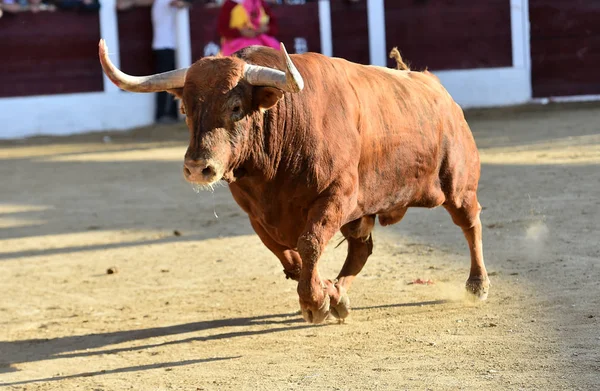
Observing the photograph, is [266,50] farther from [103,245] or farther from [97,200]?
[97,200]

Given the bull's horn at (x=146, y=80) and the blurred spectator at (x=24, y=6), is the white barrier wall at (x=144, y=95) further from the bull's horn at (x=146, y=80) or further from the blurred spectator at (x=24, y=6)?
the bull's horn at (x=146, y=80)

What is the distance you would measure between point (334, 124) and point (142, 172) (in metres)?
4.89

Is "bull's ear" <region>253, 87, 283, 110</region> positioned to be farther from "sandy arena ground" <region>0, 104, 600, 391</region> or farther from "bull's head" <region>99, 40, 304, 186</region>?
"sandy arena ground" <region>0, 104, 600, 391</region>

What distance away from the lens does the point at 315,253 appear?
3.50 meters

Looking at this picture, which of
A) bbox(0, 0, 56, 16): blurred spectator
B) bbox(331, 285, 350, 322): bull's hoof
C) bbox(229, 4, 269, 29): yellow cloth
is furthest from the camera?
bbox(0, 0, 56, 16): blurred spectator

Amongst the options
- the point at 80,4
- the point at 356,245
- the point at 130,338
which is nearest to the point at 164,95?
the point at 80,4

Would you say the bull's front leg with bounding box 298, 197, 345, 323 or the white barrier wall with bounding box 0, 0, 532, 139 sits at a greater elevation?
the bull's front leg with bounding box 298, 197, 345, 323

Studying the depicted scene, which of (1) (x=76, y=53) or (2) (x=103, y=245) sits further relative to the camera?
(1) (x=76, y=53)

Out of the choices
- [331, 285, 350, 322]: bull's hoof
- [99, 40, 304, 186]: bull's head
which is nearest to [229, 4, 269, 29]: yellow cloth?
[331, 285, 350, 322]: bull's hoof

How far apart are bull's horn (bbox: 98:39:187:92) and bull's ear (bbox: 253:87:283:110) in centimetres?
26

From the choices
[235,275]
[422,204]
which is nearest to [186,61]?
[235,275]

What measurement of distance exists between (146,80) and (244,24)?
592 cm

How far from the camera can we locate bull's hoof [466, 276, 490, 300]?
161 inches

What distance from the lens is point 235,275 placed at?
493 cm
